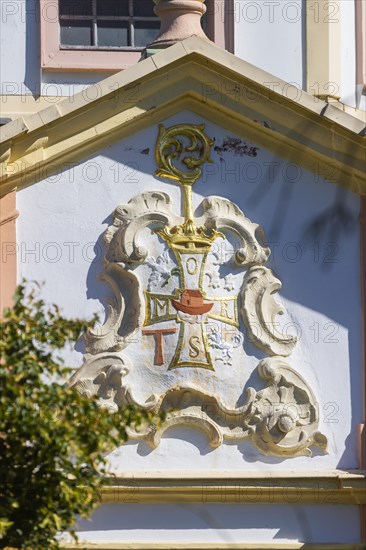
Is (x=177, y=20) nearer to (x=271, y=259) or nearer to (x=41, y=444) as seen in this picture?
(x=271, y=259)

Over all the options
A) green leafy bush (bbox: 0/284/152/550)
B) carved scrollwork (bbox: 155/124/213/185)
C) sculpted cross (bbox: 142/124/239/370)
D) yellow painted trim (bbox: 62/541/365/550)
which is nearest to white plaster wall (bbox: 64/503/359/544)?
yellow painted trim (bbox: 62/541/365/550)

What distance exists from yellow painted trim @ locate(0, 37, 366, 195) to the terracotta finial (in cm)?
73

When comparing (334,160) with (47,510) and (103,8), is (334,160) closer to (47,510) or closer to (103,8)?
(47,510)

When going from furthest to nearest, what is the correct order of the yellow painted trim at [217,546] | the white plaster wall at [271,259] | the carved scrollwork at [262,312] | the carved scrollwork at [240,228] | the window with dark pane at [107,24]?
the window with dark pane at [107,24], the carved scrollwork at [240,228], the carved scrollwork at [262,312], the white plaster wall at [271,259], the yellow painted trim at [217,546]

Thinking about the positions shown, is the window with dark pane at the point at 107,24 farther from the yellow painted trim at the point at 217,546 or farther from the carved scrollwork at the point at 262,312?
the yellow painted trim at the point at 217,546

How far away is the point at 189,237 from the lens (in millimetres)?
22797

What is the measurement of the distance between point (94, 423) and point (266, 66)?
13.2 meters

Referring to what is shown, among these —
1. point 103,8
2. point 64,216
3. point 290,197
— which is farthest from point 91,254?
point 103,8

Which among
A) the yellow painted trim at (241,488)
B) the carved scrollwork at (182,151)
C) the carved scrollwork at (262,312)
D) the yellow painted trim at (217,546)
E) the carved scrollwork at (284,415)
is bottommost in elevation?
the yellow painted trim at (217,546)

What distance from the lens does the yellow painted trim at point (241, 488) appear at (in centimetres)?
2233

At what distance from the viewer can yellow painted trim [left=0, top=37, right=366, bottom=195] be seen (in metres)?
22.7

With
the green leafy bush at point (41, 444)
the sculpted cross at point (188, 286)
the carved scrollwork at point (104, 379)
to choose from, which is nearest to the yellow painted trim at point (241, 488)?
the carved scrollwork at point (104, 379)

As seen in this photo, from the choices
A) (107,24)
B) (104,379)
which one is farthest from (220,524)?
(107,24)

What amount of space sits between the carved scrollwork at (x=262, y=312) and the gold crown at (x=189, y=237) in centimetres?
43
